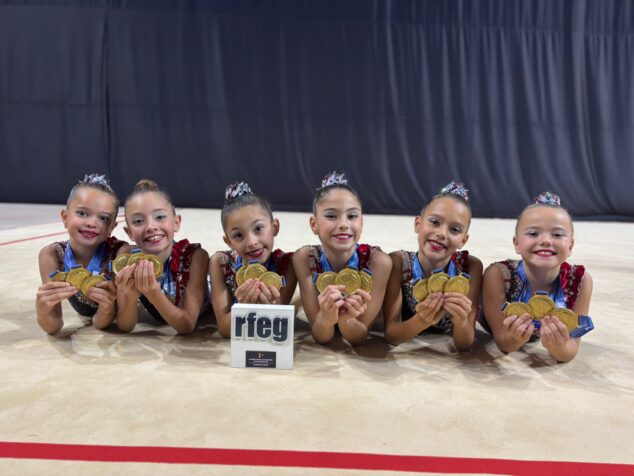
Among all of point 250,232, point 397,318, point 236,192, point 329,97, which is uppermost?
point 329,97

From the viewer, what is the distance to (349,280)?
1961mm

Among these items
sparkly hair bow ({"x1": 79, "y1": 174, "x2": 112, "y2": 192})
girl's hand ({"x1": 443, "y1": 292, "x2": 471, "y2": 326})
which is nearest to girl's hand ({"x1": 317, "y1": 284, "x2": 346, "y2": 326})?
girl's hand ({"x1": 443, "y1": 292, "x2": 471, "y2": 326})

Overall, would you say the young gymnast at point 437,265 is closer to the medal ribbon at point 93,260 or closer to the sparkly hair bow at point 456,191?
the sparkly hair bow at point 456,191

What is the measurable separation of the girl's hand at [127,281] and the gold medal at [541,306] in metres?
1.46

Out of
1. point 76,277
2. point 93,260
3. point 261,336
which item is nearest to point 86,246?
point 93,260

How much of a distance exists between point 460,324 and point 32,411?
1470 millimetres

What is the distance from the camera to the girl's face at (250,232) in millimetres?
2166

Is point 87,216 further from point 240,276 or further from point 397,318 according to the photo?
point 397,318

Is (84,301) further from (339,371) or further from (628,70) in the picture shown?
(628,70)

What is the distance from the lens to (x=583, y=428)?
1.50 metres

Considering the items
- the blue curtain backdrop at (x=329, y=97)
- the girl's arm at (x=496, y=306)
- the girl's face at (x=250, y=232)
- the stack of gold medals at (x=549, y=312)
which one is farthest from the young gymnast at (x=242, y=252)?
the blue curtain backdrop at (x=329, y=97)

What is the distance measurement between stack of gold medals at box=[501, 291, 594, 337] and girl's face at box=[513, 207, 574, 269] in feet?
0.66

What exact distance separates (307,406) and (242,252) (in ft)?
2.61

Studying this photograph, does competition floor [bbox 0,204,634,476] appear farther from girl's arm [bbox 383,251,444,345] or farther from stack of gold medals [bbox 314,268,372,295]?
stack of gold medals [bbox 314,268,372,295]
